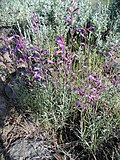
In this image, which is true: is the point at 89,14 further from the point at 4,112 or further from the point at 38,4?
the point at 4,112

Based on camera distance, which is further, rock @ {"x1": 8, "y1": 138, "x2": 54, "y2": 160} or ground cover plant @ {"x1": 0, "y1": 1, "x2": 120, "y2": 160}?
rock @ {"x1": 8, "y1": 138, "x2": 54, "y2": 160}

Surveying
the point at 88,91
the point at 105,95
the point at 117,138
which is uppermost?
the point at 88,91

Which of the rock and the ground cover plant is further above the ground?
the ground cover plant

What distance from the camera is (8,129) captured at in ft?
7.82

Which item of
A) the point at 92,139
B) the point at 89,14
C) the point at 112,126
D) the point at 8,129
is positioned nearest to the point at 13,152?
the point at 8,129

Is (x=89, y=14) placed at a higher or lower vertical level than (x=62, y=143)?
higher

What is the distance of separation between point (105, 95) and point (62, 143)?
61 centimetres

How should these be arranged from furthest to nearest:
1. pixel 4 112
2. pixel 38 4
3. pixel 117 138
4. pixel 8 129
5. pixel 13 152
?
pixel 38 4 < pixel 4 112 < pixel 8 129 < pixel 13 152 < pixel 117 138

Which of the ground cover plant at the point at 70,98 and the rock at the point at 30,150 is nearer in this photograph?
the ground cover plant at the point at 70,98

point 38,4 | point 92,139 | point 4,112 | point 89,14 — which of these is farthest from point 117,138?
point 38,4

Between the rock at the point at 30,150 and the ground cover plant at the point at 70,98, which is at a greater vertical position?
the ground cover plant at the point at 70,98

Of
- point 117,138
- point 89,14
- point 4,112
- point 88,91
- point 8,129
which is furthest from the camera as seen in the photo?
point 89,14

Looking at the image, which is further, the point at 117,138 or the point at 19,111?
the point at 19,111

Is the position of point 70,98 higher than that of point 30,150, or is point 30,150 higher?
point 70,98
